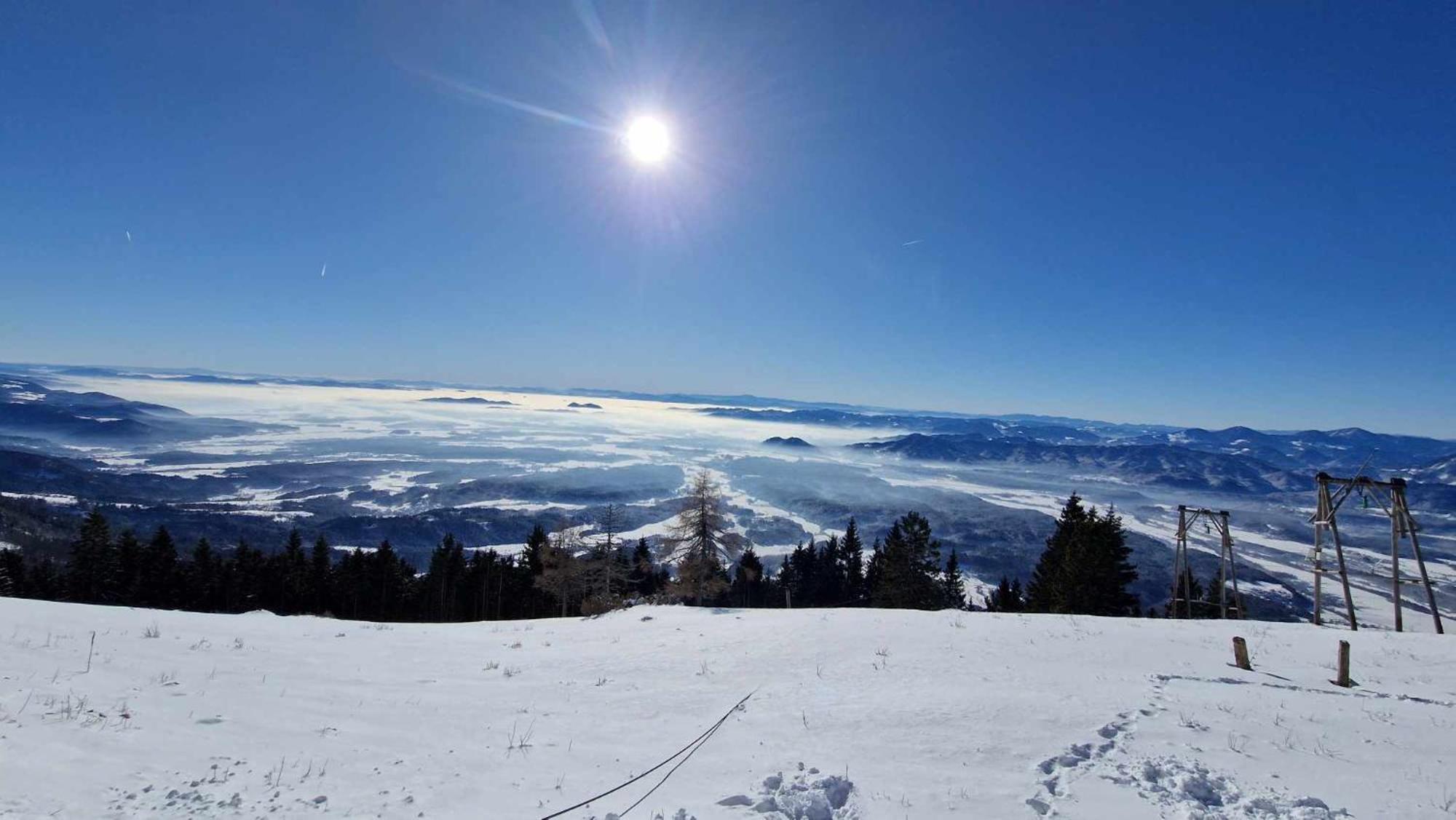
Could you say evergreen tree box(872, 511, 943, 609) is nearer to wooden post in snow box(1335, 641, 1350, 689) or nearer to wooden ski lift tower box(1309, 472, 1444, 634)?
wooden ski lift tower box(1309, 472, 1444, 634)

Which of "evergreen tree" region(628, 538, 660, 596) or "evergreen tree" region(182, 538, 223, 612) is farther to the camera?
"evergreen tree" region(628, 538, 660, 596)

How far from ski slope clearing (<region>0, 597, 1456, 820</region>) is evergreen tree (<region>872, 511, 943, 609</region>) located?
1072 inches

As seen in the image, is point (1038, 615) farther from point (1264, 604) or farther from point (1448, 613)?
point (1448, 613)

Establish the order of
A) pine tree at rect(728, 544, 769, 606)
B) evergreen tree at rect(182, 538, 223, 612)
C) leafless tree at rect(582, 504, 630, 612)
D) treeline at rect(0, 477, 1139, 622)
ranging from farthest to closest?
1. pine tree at rect(728, 544, 769, 606)
2. evergreen tree at rect(182, 538, 223, 612)
3. leafless tree at rect(582, 504, 630, 612)
4. treeline at rect(0, 477, 1139, 622)

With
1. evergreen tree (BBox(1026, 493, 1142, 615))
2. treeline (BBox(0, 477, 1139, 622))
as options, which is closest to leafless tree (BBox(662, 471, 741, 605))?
treeline (BBox(0, 477, 1139, 622))

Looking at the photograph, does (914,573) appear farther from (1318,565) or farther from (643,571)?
(643,571)

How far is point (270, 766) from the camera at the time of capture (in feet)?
20.2

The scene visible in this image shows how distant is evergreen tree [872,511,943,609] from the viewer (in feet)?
129

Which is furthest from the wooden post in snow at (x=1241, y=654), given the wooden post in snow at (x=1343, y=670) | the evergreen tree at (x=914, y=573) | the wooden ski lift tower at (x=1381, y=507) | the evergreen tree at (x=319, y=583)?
the evergreen tree at (x=319, y=583)

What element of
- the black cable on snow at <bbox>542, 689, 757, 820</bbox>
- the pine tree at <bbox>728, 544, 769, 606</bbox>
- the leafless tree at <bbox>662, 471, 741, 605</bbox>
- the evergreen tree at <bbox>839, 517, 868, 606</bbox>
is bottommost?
the pine tree at <bbox>728, 544, 769, 606</bbox>

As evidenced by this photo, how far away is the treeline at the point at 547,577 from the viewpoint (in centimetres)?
3111

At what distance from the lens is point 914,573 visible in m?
39.9

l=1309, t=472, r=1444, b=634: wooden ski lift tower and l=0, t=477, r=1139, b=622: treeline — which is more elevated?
l=1309, t=472, r=1444, b=634: wooden ski lift tower

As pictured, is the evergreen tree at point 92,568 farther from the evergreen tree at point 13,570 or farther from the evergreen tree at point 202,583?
the evergreen tree at point 202,583
